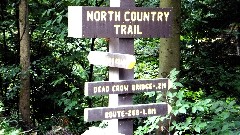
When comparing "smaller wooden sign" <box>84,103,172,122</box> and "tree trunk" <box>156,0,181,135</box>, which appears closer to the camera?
"smaller wooden sign" <box>84,103,172,122</box>

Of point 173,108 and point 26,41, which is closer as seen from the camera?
point 173,108

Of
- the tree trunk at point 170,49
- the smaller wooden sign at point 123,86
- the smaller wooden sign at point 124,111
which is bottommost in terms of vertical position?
the smaller wooden sign at point 124,111

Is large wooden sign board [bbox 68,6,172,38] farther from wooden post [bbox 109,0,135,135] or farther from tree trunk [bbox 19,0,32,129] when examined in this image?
tree trunk [bbox 19,0,32,129]

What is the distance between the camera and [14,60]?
30.3ft

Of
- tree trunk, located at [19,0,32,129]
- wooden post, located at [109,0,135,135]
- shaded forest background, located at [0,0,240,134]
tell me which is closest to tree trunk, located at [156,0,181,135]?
shaded forest background, located at [0,0,240,134]

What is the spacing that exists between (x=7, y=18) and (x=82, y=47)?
189 centimetres

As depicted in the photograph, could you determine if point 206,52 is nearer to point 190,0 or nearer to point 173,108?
point 190,0

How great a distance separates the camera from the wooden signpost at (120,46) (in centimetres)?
400

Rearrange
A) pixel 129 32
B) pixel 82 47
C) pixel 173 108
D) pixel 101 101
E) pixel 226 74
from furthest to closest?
pixel 101 101, pixel 82 47, pixel 226 74, pixel 173 108, pixel 129 32

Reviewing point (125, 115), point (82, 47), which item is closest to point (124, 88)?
point (125, 115)

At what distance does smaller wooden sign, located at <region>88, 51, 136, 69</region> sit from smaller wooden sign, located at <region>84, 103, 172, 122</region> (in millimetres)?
451

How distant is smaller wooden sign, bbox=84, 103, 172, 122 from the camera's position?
13.2 ft

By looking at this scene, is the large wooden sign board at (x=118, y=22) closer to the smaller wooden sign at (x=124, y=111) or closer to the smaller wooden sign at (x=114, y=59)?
the smaller wooden sign at (x=114, y=59)

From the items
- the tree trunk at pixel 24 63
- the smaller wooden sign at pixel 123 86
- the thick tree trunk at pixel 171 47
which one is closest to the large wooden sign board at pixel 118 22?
the smaller wooden sign at pixel 123 86
